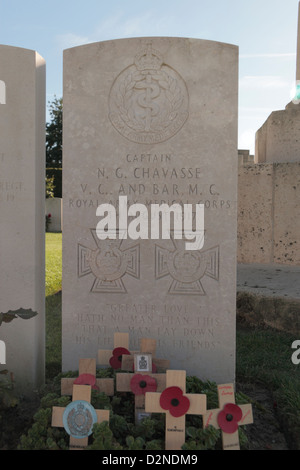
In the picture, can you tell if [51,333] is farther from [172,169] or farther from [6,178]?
[172,169]

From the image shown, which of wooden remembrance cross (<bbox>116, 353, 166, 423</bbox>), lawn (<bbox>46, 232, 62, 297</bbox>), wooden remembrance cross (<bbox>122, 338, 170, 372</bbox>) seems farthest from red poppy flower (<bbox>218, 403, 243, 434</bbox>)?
lawn (<bbox>46, 232, 62, 297</bbox>)

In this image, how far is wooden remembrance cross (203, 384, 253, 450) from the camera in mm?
2510

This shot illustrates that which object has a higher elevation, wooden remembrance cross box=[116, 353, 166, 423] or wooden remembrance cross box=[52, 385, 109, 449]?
wooden remembrance cross box=[116, 353, 166, 423]

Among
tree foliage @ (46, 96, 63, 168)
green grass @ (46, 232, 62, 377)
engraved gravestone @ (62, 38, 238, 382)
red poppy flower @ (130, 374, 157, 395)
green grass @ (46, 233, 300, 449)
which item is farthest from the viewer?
tree foliage @ (46, 96, 63, 168)

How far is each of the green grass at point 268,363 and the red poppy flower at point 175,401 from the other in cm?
80

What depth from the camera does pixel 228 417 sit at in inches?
99.5

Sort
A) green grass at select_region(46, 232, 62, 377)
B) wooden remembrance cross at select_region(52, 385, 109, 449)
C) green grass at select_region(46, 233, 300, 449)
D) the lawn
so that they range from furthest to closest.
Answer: the lawn < green grass at select_region(46, 232, 62, 377) < green grass at select_region(46, 233, 300, 449) < wooden remembrance cross at select_region(52, 385, 109, 449)

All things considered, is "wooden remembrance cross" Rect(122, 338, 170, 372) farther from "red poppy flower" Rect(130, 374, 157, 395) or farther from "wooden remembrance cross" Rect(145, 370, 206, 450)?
"wooden remembrance cross" Rect(145, 370, 206, 450)

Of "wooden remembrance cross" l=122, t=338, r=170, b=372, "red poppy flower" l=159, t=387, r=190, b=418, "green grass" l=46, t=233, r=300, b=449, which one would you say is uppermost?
"wooden remembrance cross" l=122, t=338, r=170, b=372

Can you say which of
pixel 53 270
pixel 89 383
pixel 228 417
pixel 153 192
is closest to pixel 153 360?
pixel 89 383

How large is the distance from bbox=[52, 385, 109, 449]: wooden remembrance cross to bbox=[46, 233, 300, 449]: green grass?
4.26 ft

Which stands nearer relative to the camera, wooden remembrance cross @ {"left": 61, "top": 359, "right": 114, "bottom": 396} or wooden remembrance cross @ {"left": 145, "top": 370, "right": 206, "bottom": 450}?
wooden remembrance cross @ {"left": 145, "top": 370, "right": 206, "bottom": 450}

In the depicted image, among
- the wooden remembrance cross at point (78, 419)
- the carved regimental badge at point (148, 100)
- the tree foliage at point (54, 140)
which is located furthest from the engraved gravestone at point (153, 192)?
the tree foliage at point (54, 140)

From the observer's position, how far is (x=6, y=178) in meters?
3.44
